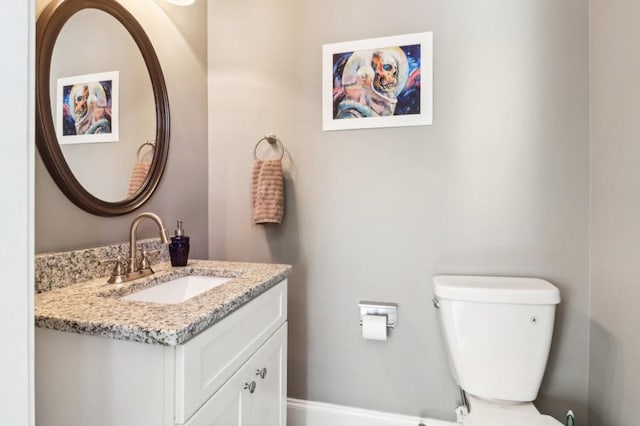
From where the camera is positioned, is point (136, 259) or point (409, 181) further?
point (409, 181)

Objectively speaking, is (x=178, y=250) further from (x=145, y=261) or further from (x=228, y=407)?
(x=228, y=407)

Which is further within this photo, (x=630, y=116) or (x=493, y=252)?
(x=493, y=252)

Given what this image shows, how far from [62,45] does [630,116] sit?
1.87m

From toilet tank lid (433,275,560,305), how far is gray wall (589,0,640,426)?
0.20 metres

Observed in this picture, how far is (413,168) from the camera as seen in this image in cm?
144

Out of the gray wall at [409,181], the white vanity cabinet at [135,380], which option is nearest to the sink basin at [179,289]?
the white vanity cabinet at [135,380]

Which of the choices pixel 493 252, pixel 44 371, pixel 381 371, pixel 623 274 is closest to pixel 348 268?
pixel 381 371

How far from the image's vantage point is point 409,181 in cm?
144

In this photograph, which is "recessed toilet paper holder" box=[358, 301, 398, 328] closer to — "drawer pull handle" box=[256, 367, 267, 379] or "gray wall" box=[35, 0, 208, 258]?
"drawer pull handle" box=[256, 367, 267, 379]

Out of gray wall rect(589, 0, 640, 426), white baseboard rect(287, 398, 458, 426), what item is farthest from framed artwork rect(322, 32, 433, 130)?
white baseboard rect(287, 398, 458, 426)

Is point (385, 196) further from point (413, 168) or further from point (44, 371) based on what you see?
point (44, 371)

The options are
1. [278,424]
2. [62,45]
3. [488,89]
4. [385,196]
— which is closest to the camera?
[62,45]

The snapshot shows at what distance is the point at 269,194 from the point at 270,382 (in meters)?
0.79
